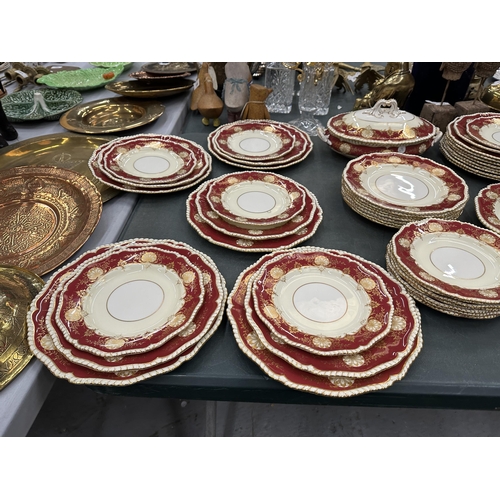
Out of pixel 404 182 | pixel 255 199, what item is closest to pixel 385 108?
pixel 404 182

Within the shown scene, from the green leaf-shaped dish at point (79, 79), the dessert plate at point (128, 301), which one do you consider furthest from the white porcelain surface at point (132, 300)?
the green leaf-shaped dish at point (79, 79)

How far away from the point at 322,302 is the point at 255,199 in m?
0.42

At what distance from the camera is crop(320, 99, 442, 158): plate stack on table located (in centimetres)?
124

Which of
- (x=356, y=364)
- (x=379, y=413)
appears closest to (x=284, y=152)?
(x=356, y=364)

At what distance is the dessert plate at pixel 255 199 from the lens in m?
0.95

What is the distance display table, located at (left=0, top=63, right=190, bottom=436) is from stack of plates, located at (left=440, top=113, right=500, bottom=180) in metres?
1.12

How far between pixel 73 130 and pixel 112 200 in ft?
1.84

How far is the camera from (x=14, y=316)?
74 centimetres

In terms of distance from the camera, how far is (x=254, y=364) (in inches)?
28.2

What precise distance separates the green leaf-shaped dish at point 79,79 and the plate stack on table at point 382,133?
4.47ft

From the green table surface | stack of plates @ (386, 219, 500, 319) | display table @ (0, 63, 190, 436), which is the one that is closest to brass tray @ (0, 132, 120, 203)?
→ display table @ (0, 63, 190, 436)

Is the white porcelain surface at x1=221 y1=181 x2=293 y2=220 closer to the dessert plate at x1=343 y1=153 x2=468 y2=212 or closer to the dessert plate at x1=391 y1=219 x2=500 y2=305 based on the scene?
the dessert plate at x1=343 y1=153 x2=468 y2=212

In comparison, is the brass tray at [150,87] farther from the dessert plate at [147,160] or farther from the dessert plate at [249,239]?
the dessert plate at [249,239]

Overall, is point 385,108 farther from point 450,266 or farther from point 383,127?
point 450,266
